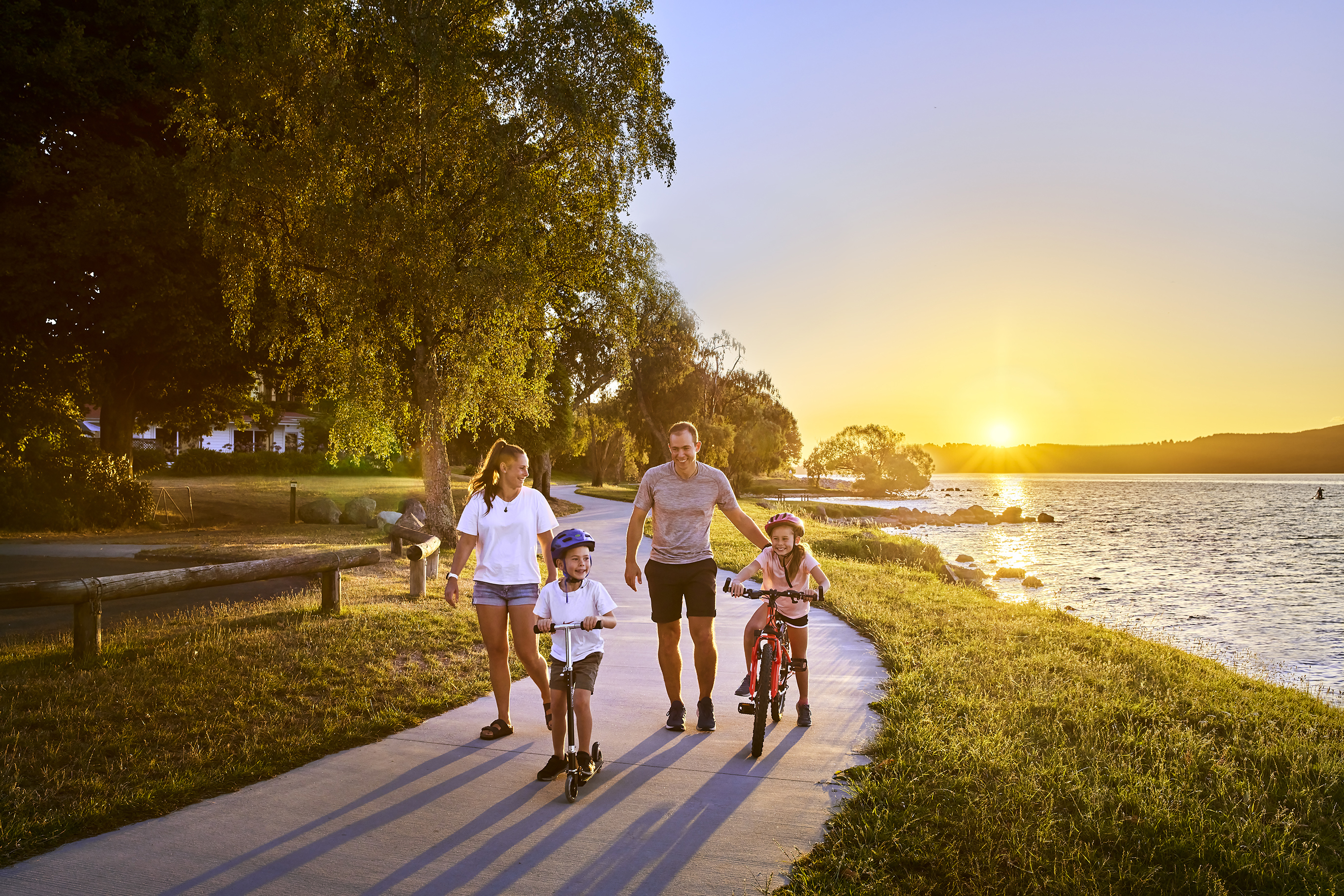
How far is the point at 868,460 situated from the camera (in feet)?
398

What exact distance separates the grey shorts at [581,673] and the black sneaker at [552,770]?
410 millimetres

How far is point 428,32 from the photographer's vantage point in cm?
1379

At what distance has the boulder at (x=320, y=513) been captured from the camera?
2338 cm

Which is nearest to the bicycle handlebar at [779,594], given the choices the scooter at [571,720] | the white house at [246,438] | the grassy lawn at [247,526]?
the scooter at [571,720]

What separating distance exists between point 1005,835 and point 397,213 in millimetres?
12906

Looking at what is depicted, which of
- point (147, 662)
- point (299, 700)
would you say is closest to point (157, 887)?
point (299, 700)

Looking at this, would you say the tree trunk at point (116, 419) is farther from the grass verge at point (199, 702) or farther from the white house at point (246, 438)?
the white house at point (246, 438)

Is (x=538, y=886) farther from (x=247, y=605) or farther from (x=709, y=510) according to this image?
(x=247, y=605)

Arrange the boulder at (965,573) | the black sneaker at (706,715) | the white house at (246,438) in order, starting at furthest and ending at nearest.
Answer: the white house at (246,438) < the boulder at (965,573) < the black sneaker at (706,715)

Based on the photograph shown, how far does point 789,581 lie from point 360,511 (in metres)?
20.1

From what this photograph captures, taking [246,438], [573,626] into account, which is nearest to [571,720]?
[573,626]

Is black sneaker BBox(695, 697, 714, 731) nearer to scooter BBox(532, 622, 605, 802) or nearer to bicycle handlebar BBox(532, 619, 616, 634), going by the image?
scooter BBox(532, 622, 605, 802)

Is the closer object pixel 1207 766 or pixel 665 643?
pixel 1207 766

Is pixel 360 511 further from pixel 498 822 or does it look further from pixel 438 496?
pixel 498 822
